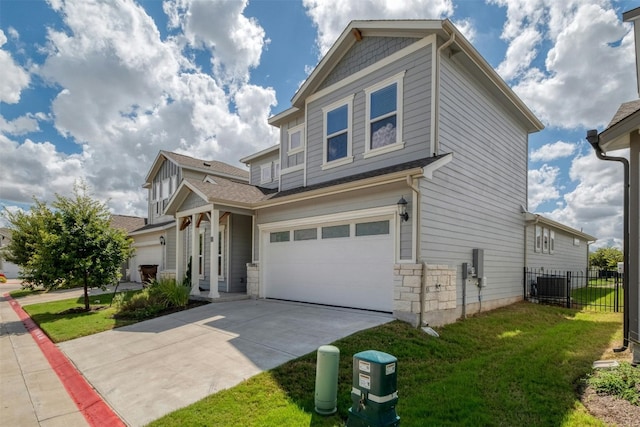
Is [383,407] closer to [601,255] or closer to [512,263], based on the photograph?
[512,263]

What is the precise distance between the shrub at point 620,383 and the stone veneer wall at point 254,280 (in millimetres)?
8905

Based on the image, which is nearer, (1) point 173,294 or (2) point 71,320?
(2) point 71,320

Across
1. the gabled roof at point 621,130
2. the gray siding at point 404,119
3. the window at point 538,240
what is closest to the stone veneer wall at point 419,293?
the gray siding at point 404,119

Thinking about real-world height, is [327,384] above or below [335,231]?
below

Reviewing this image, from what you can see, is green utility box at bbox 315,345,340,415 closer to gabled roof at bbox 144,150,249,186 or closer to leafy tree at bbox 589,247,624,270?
gabled roof at bbox 144,150,249,186

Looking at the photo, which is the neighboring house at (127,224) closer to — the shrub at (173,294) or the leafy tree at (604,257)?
the shrub at (173,294)

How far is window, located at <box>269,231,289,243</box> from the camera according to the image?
11070mm

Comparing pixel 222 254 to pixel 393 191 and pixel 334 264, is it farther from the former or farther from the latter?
pixel 393 191

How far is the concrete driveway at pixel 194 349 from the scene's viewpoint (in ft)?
15.7

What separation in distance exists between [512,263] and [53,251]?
49.3 feet

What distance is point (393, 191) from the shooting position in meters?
7.98

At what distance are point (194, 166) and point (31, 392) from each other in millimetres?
16715

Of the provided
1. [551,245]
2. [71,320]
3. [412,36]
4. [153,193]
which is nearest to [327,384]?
[412,36]

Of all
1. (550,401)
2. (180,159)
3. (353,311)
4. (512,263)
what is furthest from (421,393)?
(180,159)
